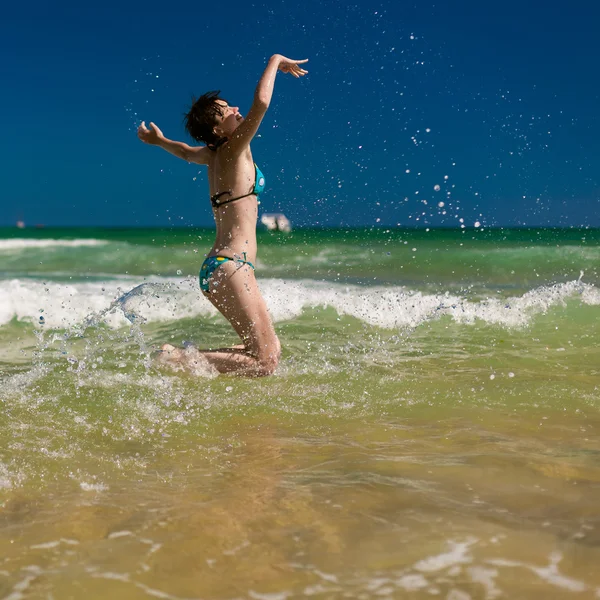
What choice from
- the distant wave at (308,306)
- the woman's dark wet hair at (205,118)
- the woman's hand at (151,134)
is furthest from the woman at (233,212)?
the distant wave at (308,306)

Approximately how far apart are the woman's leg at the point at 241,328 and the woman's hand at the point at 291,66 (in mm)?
1473

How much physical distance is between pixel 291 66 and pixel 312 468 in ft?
9.79

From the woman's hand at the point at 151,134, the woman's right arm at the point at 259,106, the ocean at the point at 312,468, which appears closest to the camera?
the ocean at the point at 312,468

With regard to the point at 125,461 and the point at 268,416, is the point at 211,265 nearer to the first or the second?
the point at 268,416

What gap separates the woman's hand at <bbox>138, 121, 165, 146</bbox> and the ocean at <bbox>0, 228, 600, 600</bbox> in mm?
1752

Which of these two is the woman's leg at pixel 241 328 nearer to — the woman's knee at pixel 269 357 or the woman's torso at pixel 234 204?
the woman's knee at pixel 269 357

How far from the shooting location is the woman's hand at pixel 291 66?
4.83m

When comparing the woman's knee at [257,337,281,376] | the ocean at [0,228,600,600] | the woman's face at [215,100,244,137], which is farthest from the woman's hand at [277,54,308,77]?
the ocean at [0,228,600,600]

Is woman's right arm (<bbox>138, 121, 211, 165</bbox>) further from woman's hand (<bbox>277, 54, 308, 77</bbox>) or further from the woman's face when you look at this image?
woman's hand (<bbox>277, 54, 308, 77</bbox>)

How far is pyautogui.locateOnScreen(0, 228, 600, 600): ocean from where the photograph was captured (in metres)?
2.30

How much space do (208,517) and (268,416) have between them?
1.66 metres

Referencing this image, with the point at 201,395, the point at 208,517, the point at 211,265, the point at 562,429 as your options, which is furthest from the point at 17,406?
the point at 562,429

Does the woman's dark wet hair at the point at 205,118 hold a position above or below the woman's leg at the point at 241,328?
above

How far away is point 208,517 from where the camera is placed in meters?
2.74
